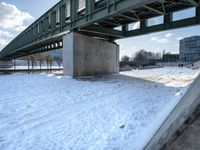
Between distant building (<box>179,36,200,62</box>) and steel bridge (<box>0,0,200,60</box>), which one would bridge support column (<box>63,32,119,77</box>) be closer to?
steel bridge (<box>0,0,200,60</box>)

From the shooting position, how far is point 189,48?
102 meters

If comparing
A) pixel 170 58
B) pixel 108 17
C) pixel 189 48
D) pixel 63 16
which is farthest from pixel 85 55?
pixel 189 48

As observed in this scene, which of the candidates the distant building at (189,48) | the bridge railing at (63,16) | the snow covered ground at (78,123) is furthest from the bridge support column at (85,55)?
the distant building at (189,48)

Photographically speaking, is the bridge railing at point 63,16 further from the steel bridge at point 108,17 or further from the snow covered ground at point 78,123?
the snow covered ground at point 78,123

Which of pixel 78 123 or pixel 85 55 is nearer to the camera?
pixel 78 123

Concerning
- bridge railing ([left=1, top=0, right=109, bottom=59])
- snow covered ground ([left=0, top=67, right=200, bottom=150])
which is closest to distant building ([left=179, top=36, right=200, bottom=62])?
bridge railing ([left=1, top=0, right=109, bottom=59])

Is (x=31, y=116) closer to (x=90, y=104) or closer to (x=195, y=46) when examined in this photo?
(x=90, y=104)

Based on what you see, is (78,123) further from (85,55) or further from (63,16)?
(63,16)

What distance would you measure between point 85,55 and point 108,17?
18.8 feet

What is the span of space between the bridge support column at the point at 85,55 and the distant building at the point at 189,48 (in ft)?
297

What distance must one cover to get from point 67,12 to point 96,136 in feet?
51.4

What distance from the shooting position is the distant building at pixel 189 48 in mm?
96719

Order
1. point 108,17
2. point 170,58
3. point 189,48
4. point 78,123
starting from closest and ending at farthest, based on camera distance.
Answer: point 78,123, point 108,17, point 170,58, point 189,48

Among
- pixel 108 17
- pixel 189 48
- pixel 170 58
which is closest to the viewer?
pixel 108 17
